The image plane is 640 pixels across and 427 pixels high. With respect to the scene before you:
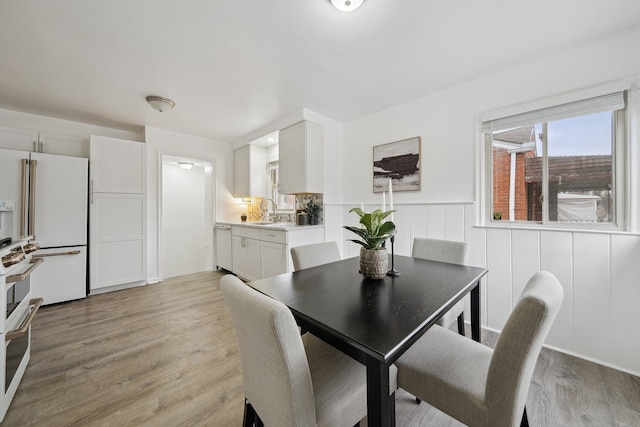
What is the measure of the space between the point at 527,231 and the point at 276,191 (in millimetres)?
3418

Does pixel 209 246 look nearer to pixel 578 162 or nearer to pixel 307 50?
pixel 307 50

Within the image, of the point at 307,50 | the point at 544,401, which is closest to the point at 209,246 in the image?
the point at 307,50

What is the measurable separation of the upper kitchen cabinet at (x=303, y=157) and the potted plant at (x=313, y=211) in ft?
0.75

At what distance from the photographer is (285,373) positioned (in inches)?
25.6

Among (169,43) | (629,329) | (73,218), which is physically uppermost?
(169,43)

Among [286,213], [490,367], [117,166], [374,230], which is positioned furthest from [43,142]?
[490,367]

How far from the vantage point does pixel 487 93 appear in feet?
7.11

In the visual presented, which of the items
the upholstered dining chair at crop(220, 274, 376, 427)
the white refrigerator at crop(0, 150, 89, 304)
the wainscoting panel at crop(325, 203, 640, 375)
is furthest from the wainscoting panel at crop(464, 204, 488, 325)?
the white refrigerator at crop(0, 150, 89, 304)

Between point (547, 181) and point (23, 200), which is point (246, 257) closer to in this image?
point (23, 200)

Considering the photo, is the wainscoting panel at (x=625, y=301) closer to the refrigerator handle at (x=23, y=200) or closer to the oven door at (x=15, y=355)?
the oven door at (x=15, y=355)

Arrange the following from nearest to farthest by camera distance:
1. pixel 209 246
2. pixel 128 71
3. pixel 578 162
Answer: pixel 578 162, pixel 128 71, pixel 209 246

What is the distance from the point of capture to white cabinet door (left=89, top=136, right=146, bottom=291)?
9.91ft

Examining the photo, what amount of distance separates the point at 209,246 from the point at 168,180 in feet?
5.67

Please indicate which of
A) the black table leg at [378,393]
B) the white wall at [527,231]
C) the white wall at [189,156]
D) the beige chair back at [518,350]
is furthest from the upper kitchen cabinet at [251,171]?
the beige chair back at [518,350]
